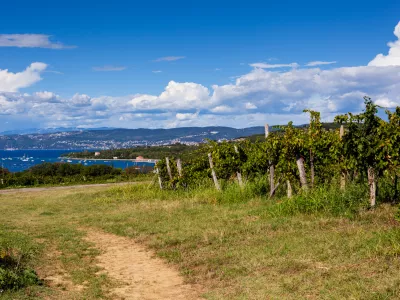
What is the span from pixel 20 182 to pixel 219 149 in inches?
861

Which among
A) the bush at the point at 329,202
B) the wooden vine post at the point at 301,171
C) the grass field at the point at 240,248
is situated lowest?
the grass field at the point at 240,248

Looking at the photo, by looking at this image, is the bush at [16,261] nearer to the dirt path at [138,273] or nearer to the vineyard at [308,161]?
the dirt path at [138,273]

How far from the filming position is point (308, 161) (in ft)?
45.8

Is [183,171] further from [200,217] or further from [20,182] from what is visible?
[20,182]

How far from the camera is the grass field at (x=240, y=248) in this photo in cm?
635

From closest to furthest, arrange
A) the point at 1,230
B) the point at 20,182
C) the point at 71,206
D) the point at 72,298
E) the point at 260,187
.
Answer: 1. the point at 72,298
2. the point at 1,230
3. the point at 260,187
4. the point at 71,206
5. the point at 20,182

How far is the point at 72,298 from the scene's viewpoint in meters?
6.76

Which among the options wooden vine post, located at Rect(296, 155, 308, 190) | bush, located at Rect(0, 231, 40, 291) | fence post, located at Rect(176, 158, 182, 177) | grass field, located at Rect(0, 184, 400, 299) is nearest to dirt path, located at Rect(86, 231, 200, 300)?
grass field, located at Rect(0, 184, 400, 299)

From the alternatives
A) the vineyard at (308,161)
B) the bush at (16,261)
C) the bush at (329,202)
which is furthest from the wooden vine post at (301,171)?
the bush at (16,261)

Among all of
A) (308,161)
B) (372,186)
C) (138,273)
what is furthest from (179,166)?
(138,273)

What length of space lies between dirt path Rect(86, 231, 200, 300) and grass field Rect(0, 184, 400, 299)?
0.81 feet

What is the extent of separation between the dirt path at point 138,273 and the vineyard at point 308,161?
5.20m

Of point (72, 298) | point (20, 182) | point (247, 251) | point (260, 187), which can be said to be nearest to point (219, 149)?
point (260, 187)

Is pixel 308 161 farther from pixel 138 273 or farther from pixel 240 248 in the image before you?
pixel 138 273
